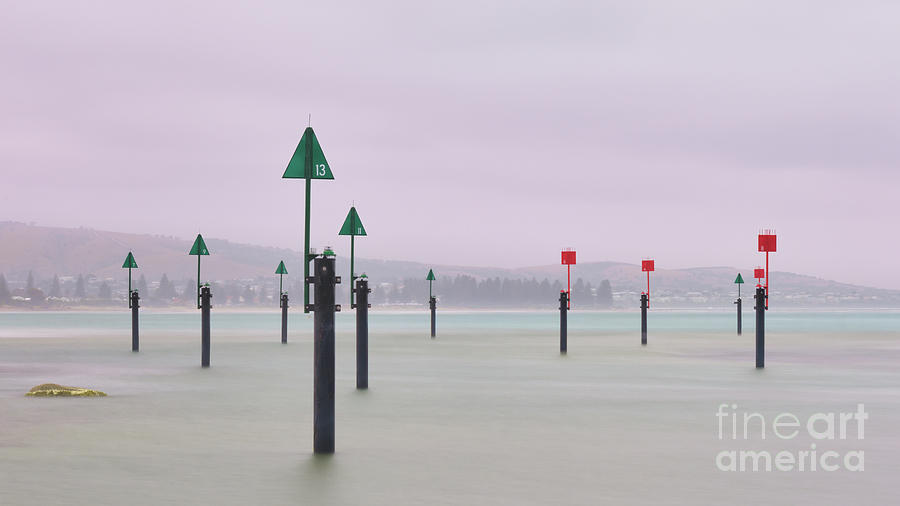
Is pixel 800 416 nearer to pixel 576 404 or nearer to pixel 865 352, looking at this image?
pixel 576 404

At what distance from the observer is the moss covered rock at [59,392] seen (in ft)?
63.5

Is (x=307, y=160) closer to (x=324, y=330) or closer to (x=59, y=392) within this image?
(x=324, y=330)

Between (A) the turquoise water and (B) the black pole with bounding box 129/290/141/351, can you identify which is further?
(A) the turquoise water

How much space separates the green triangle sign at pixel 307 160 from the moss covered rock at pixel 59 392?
337 inches

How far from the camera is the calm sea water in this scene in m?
10.5

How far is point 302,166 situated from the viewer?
507 inches

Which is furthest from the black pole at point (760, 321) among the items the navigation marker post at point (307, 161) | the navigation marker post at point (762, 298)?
the navigation marker post at point (307, 161)

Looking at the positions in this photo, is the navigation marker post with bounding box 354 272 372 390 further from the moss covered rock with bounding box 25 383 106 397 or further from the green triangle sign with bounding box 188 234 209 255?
the green triangle sign with bounding box 188 234 209 255

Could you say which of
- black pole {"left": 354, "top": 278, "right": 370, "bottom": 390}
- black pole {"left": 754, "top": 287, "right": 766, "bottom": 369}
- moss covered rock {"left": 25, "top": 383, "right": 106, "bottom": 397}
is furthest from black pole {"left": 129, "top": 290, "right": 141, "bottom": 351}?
black pole {"left": 754, "top": 287, "right": 766, "bottom": 369}

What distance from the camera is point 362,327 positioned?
2067cm

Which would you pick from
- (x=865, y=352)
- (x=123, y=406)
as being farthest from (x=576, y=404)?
(x=865, y=352)

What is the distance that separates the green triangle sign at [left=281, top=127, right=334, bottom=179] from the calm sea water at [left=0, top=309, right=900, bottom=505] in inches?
119

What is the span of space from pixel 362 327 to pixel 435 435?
6218 mm

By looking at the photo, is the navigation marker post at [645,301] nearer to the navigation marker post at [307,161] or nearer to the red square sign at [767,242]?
the red square sign at [767,242]
